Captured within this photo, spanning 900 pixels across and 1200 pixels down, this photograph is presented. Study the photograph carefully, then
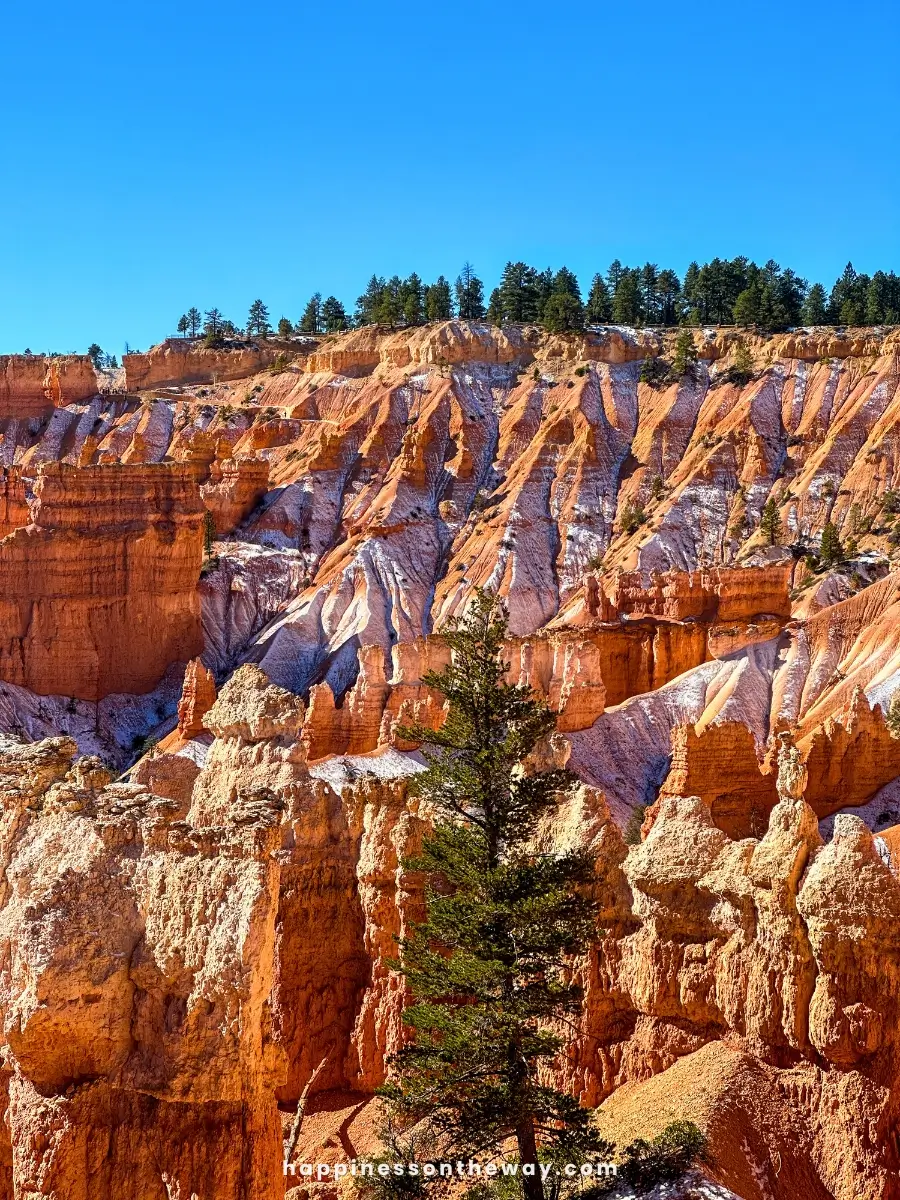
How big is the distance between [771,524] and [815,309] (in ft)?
126

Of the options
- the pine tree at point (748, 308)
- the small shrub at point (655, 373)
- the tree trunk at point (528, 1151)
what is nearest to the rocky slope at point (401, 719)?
the small shrub at point (655, 373)

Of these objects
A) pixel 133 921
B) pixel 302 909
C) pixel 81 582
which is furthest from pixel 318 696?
pixel 133 921

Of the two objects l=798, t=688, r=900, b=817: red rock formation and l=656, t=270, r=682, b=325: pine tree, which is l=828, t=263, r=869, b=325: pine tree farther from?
l=798, t=688, r=900, b=817: red rock formation

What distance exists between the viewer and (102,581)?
75438mm

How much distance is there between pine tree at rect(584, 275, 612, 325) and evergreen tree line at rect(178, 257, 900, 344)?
89 millimetres

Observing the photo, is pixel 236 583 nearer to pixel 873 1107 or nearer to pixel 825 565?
pixel 825 565

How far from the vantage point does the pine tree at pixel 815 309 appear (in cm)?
11806

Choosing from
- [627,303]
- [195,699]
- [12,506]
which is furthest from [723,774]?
[627,303]

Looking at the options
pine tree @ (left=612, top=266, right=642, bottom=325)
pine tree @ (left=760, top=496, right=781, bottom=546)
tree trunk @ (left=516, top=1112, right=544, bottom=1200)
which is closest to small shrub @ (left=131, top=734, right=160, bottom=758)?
pine tree @ (left=760, top=496, right=781, bottom=546)

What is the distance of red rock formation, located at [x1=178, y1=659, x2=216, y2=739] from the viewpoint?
5750 cm

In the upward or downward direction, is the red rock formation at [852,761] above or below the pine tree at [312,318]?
below

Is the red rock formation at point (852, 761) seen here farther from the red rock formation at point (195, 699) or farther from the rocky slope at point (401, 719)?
the red rock formation at point (195, 699)

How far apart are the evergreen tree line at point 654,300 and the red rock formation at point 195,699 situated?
64573 mm

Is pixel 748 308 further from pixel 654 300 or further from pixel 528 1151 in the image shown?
pixel 528 1151
